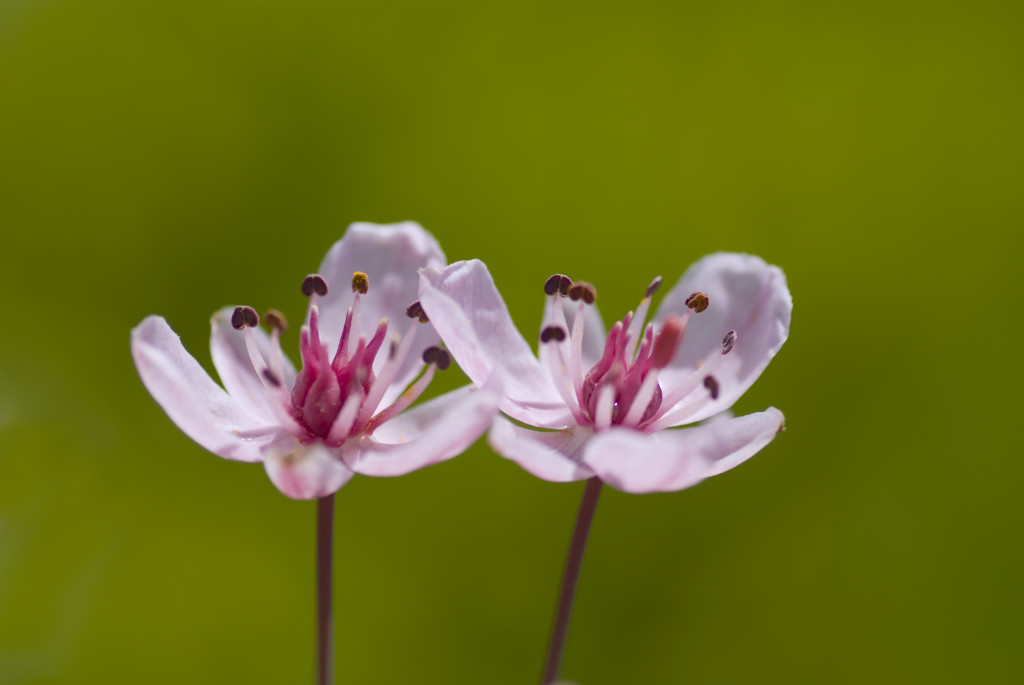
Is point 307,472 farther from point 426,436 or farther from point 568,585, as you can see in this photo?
point 568,585

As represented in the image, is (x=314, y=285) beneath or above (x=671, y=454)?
above

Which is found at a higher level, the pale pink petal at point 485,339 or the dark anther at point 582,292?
the dark anther at point 582,292

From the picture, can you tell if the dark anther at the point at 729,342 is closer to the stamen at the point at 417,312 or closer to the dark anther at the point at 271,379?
the stamen at the point at 417,312

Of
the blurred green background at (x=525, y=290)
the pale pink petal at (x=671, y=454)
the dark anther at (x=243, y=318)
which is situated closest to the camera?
the pale pink petal at (x=671, y=454)

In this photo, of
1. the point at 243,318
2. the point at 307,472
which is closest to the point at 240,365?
the point at 243,318

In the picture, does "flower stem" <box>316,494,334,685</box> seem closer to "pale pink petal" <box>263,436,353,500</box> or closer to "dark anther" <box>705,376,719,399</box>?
"pale pink petal" <box>263,436,353,500</box>

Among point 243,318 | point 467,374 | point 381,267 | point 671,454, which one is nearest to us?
point 671,454

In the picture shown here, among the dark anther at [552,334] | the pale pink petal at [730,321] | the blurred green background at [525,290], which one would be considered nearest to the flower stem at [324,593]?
the dark anther at [552,334]
